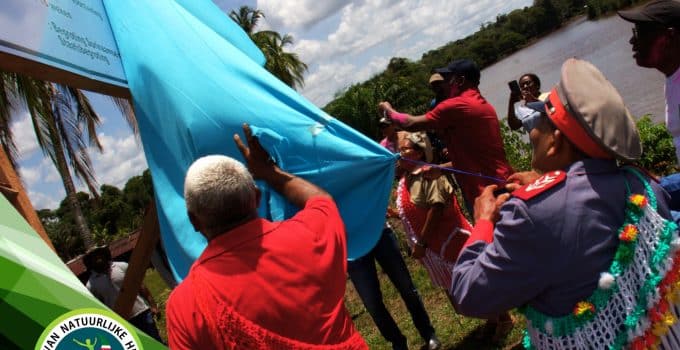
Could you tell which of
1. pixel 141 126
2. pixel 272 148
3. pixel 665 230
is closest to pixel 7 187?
pixel 141 126

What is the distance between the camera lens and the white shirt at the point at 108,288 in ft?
15.9

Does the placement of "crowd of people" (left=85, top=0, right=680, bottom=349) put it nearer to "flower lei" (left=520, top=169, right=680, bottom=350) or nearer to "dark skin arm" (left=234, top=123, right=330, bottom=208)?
"flower lei" (left=520, top=169, right=680, bottom=350)

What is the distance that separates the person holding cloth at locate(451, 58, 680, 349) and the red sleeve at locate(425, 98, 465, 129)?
1665mm

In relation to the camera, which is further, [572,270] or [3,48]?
[3,48]

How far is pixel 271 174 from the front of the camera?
6.72 feet

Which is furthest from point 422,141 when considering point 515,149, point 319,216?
point 515,149

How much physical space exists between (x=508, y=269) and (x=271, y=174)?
980 millimetres

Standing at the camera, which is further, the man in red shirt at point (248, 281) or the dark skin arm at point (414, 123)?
the dark skin arm at point (414, 123)

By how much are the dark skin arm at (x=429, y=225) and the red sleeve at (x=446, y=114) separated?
0.58m

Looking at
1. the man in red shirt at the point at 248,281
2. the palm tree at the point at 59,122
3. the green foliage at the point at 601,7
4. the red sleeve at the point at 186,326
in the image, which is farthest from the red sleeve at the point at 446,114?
the green foliage at the point at 601,7

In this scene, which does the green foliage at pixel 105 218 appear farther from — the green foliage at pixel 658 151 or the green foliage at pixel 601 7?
the green foliage at pixel 601 7

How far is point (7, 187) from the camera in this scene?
200 cm

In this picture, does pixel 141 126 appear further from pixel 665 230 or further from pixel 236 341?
pixel 665 230

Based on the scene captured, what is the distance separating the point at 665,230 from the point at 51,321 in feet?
6.15
